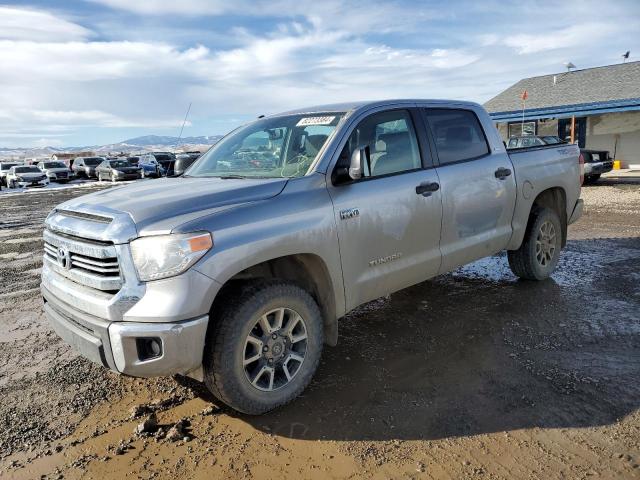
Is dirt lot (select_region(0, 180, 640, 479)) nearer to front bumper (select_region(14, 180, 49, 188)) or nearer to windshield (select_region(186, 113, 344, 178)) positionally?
windshield (select_region(186, 113, 344, 178))

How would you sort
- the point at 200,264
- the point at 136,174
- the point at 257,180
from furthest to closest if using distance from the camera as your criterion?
the point at 136,174 → the point at 257,180 → the point at 200,264

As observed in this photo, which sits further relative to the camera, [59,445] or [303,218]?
[303,218]

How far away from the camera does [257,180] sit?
356 centimetres

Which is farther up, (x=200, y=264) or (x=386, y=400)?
(x=200, y=264)

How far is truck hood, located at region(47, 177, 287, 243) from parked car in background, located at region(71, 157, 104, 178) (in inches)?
1413

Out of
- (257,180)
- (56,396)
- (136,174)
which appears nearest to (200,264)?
(257,180)

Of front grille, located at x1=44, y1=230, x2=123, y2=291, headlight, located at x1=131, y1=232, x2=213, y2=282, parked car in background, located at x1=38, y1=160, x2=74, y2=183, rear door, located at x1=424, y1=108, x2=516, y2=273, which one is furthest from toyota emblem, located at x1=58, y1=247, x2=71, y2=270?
parked car in background, located at x1=38, y1=160, x2=74, y2=183

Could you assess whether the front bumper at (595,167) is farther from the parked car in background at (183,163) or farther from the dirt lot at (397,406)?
the parked car in background at (183,163)

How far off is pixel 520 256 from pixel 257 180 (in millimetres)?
3426

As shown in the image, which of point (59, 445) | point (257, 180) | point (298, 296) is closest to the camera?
point (59, 445)

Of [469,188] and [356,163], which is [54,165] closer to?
[469,188]

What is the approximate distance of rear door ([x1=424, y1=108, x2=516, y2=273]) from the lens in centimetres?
435

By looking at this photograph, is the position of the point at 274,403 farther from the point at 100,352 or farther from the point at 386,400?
the point at 100,352

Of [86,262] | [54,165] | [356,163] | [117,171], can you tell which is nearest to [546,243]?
[356,163]
